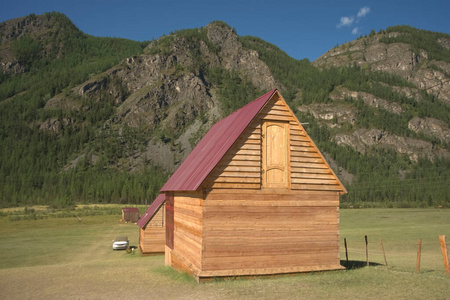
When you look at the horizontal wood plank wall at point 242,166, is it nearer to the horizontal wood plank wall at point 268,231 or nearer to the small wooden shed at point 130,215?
the horizontal wood plank wall at point 268,231

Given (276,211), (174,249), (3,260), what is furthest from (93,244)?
(276,211)

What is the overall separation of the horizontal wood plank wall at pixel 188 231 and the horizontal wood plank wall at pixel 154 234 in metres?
12.0

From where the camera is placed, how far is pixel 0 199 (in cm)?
14175

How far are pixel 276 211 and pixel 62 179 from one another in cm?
16733

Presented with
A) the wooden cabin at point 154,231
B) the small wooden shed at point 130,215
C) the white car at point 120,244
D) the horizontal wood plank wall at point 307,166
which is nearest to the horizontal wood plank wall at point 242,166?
the horizontal wood plank wall at point 307,166

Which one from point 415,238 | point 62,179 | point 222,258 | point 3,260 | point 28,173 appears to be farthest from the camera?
point 28,173

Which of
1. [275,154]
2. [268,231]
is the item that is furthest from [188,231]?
[275,154]

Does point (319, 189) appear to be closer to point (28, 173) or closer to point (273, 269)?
point (273, 269)

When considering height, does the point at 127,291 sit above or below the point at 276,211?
below

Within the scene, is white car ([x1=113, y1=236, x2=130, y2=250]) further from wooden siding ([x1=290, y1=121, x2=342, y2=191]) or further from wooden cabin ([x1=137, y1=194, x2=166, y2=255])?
wooden siding ([x1=290, y1=121, x2=342, y2=191])

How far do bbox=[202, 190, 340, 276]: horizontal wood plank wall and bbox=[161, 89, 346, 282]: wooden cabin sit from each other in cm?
4

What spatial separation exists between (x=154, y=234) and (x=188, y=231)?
15.9 meters

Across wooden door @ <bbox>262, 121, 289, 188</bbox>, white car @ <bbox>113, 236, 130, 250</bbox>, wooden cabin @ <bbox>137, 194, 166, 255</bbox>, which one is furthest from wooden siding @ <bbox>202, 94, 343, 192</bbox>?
white car @ <bbox>113, 236, 130, 250</bbox>

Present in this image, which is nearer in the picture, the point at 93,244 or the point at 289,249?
the point at 289,249
